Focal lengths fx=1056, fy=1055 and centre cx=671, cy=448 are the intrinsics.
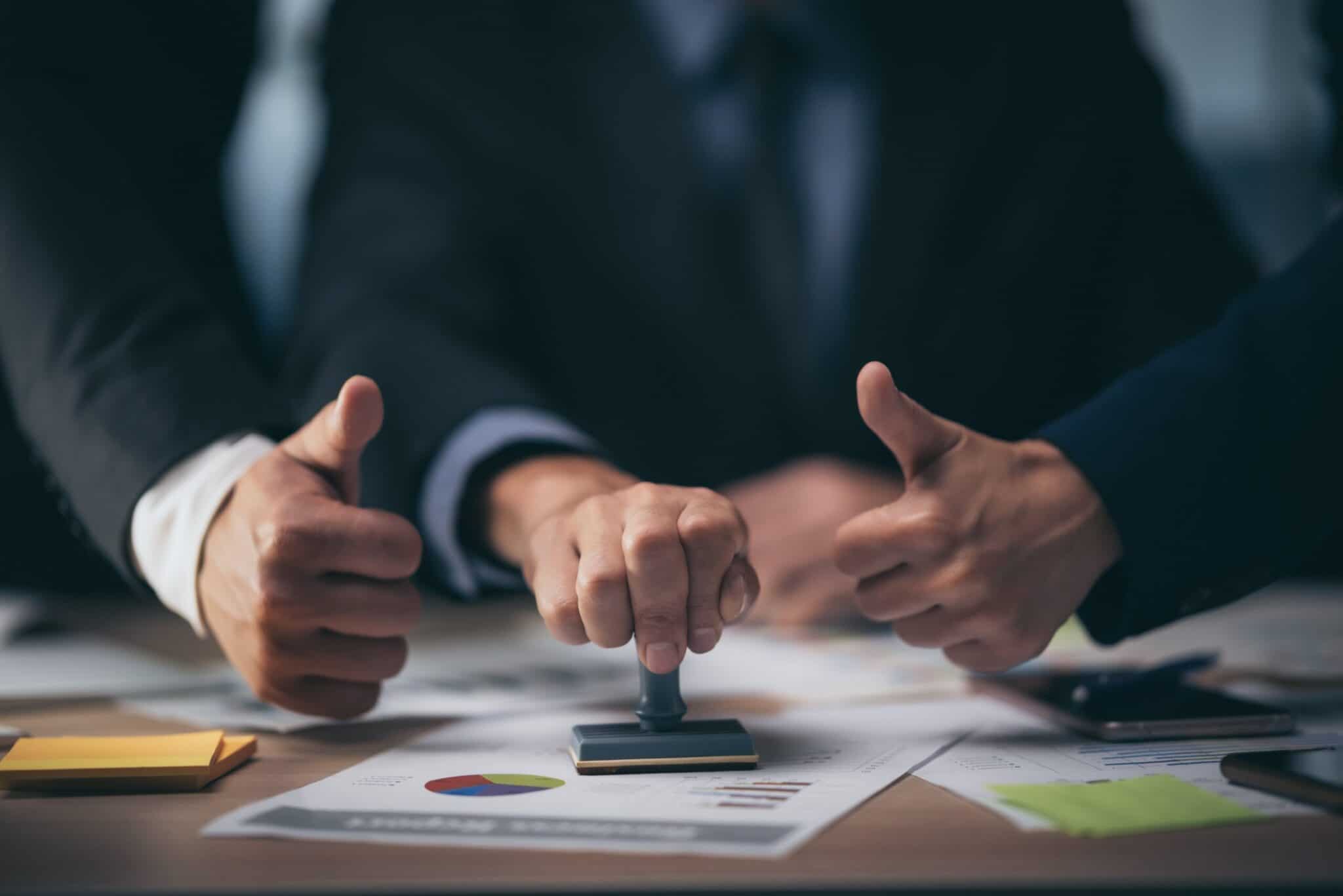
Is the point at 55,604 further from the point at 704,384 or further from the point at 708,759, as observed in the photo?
the point at 708,759

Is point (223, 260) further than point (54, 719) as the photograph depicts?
Yes

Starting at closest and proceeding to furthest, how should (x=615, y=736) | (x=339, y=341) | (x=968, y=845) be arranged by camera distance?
(x=968, y=845), (x=615, y=736), (x=339, y=341)

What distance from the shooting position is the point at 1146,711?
1.77 ft

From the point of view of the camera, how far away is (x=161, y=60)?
0.99m

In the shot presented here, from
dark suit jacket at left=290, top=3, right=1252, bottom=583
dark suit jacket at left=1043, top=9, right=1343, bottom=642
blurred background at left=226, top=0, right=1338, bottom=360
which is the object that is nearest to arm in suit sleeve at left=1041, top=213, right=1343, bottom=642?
dark suit jacket at left=1043, top=9, right=1343, bottom=642

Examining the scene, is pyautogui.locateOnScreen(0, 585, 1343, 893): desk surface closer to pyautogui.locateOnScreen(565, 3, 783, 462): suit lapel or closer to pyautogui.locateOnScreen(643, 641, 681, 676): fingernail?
pyautogui.locateOnScreen(643, 641, 681, 676): fingernail

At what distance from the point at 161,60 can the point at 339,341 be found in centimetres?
33

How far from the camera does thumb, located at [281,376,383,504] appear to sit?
0.53 metres

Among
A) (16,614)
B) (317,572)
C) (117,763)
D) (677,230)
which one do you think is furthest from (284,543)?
(677,230)

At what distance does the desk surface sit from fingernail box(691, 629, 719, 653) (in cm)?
10

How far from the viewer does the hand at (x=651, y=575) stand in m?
0.47

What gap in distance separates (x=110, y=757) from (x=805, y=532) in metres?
0.61

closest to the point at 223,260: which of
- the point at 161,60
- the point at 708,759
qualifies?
the point at 161,60

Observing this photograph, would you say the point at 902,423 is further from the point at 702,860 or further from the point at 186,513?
the point at 186,513
